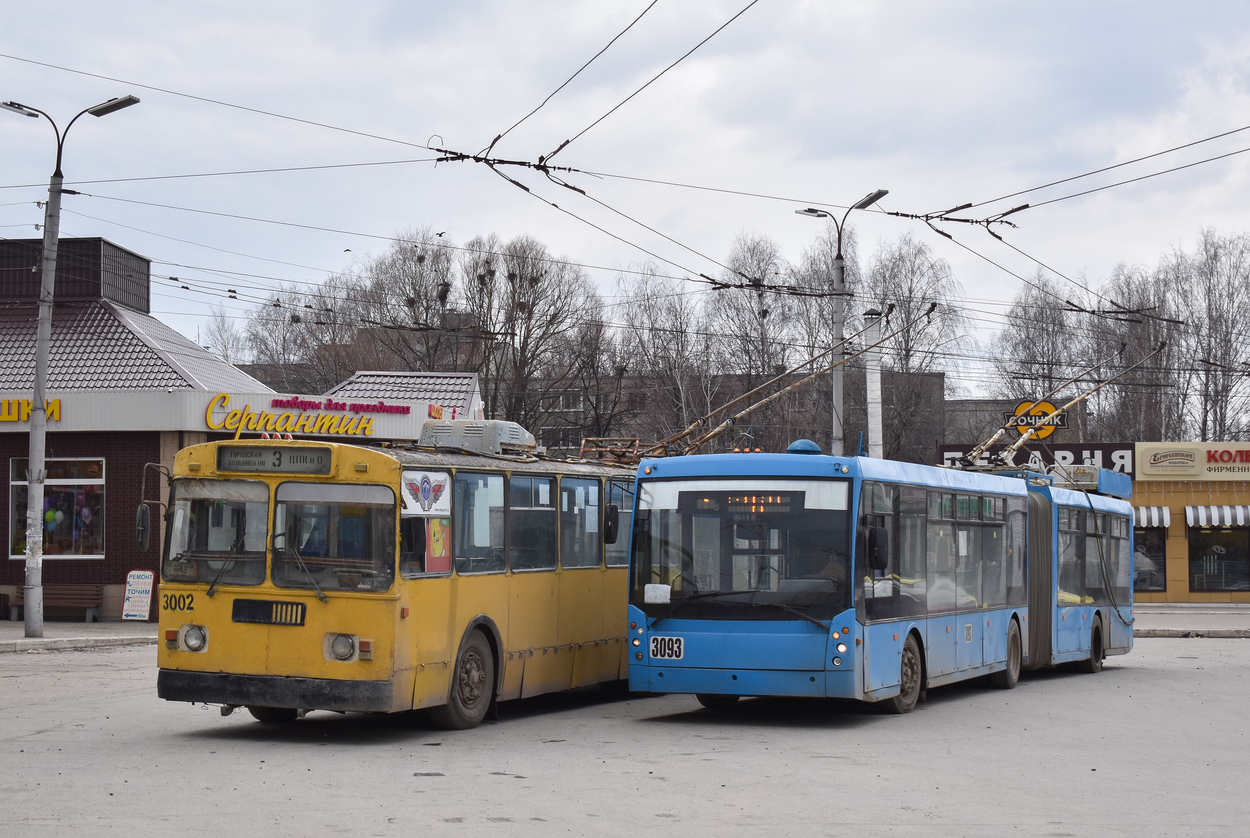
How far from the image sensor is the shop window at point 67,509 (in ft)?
95.3

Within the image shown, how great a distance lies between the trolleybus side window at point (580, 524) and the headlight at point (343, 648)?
3748mm

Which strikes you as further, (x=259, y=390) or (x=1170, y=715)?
(x=259, y=390)

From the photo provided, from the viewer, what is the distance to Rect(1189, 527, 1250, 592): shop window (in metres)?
43.4

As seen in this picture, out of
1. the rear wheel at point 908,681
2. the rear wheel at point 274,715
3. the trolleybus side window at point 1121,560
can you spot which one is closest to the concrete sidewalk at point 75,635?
the rear wheel at point 274,715

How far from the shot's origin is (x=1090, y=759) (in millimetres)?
11312

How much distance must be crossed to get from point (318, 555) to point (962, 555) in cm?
776

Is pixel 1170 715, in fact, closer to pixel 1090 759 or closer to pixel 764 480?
pixel 1090 759

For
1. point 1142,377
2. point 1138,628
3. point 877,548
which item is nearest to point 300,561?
point 877,548

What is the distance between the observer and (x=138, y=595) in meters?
27.4

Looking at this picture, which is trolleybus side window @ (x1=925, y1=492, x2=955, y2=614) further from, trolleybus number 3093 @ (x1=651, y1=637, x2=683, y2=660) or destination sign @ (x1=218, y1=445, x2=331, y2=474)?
destination sign @ (x1=218, y1=445, x2=331, y2=474)

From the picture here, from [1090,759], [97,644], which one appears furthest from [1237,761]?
[97,644]

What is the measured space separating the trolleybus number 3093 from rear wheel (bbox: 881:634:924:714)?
224cm

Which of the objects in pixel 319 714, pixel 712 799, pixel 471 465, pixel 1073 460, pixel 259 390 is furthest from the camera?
Answer: pixel 1073 460

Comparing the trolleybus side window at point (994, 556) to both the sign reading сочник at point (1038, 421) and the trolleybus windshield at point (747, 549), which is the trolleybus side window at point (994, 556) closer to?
the trolleybus windshield at point (747, 549)
